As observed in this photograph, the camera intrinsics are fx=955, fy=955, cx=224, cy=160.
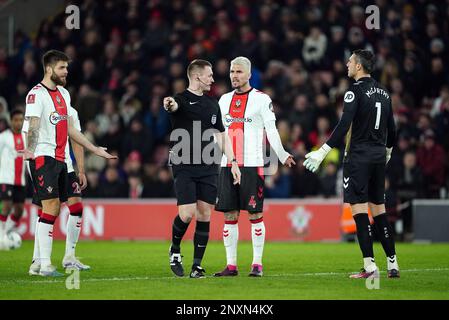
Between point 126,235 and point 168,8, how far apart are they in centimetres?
715

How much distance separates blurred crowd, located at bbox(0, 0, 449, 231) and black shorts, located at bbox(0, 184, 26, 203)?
4197 mm

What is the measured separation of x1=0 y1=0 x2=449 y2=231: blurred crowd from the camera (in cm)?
2114

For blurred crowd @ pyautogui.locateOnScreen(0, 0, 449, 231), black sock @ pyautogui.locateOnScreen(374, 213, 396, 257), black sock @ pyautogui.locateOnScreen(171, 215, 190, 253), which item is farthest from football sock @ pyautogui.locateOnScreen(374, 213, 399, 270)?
blurred crowd @ pyautogui.locateOnScreen(0, 0, 449, 231)

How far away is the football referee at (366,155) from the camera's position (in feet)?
36.6

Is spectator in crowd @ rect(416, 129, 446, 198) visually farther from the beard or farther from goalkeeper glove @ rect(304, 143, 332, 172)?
the beard

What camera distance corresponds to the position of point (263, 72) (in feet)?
76.8

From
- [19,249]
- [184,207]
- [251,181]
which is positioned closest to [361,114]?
[251,181]

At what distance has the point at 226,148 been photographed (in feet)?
37.9

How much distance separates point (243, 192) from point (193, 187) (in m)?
0.74

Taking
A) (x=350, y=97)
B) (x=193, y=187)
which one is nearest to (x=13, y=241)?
(x=193, y=187)

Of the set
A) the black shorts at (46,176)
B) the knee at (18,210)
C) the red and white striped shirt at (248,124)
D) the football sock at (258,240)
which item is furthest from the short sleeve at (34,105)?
the knee at (18,210)

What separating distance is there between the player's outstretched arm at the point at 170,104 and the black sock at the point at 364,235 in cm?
249

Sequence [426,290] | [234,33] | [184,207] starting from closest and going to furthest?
[426,290] → [184,207] → [234,33]

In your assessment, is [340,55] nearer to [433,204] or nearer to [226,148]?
[433,204]
